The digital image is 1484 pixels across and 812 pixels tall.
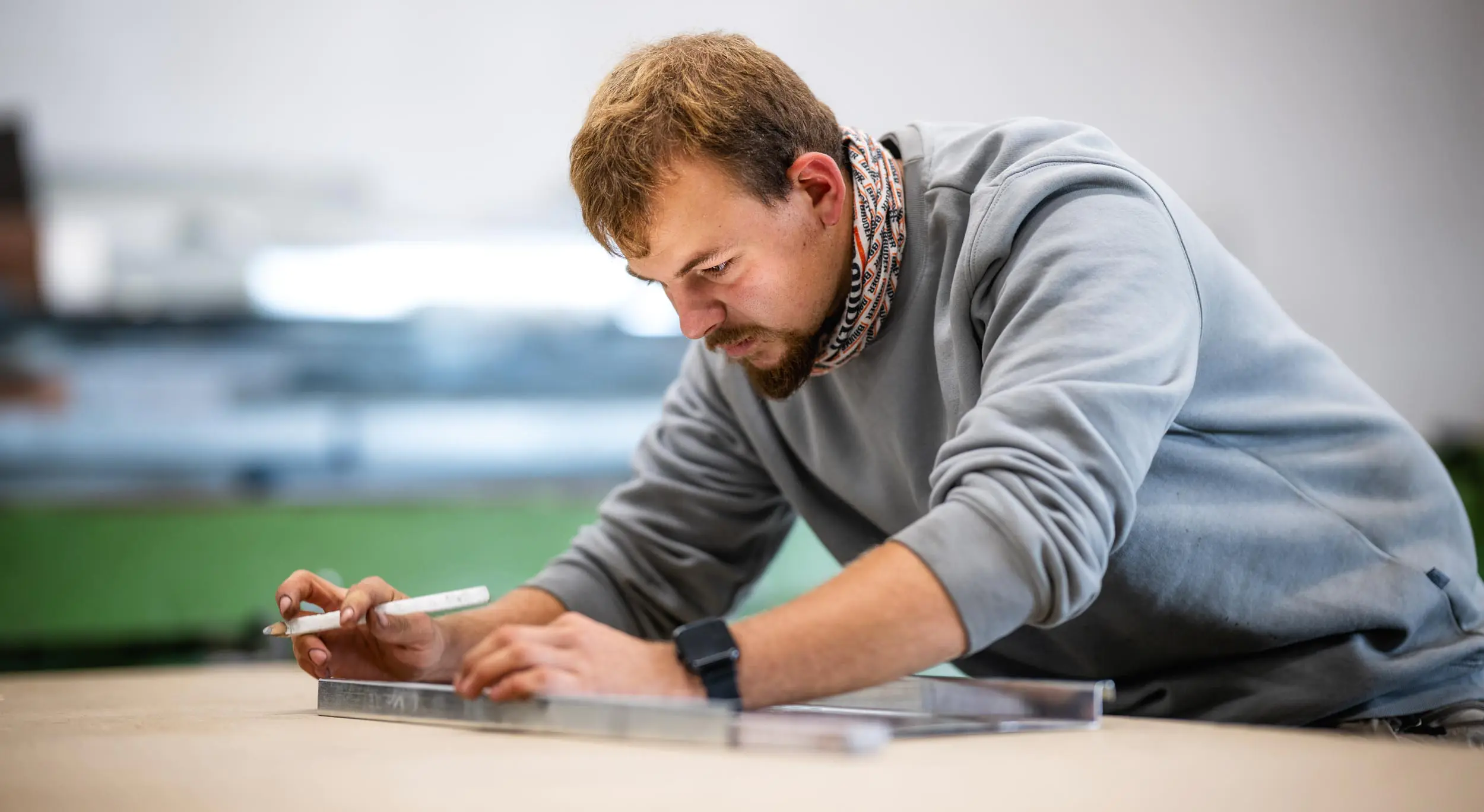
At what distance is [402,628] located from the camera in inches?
43.7

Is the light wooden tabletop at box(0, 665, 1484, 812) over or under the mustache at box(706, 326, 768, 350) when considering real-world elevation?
under

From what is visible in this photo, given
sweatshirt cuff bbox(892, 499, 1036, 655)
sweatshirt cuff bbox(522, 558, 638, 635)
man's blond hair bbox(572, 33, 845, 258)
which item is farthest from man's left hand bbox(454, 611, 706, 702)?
sweatshirt cuff bbox(522, 558, 638, 635)

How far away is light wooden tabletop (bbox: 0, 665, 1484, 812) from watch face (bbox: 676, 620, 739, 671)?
0.22 feet

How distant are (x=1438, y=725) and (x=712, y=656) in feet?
2.27

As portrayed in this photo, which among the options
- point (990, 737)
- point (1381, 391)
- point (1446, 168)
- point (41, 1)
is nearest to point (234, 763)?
point (990, 737)

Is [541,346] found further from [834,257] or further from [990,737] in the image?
[990,737]

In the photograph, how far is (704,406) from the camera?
1.44 meters

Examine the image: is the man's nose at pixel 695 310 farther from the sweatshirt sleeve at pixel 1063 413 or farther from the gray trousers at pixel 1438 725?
the gray trousers at pixel 1438 725

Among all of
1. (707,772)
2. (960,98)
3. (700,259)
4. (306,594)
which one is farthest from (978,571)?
(960,98)

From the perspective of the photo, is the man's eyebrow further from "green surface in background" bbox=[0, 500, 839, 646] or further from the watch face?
"green surface in background" bbox=[0, 500, 839, 646]

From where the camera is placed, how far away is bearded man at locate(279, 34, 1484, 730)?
2.57ft

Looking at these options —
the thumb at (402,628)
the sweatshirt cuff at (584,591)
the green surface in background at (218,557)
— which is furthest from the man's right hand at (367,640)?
the green surface in background at (218,557)

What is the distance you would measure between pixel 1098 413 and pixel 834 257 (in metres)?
0.39

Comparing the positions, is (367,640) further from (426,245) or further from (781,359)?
(426,245)
